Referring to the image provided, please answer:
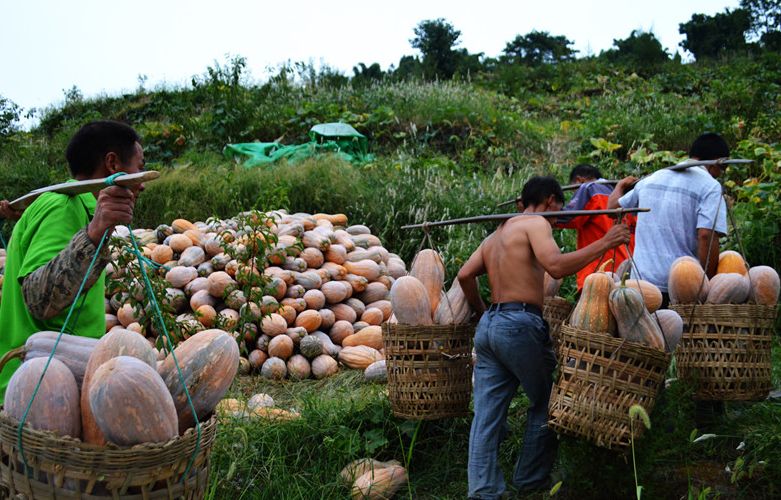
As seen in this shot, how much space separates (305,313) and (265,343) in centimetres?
45

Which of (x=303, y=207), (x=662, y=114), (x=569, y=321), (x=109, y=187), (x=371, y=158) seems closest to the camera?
(x=109, y=187)

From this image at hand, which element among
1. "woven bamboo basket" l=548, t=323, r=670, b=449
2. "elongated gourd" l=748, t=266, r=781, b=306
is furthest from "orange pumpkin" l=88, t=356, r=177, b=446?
"elongated gourd" l=748, t=266, r=781, b=306

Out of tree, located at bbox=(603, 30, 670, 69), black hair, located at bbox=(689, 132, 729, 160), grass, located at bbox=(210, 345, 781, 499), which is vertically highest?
tree, located at bbox=(603, 30, 670, 69)

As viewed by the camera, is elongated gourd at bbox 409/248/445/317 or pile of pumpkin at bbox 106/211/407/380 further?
pile of pumpkin at bbox 106/211/407/380

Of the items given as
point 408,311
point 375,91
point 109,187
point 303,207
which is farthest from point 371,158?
point 109,187

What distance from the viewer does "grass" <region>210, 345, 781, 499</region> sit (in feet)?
11.8

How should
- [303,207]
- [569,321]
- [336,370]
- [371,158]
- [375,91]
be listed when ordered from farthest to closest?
[375,91]
[371,158]
[303,207]
[336,370]
[569,321]

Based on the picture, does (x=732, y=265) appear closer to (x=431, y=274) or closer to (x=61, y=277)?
(x=431, y=274)

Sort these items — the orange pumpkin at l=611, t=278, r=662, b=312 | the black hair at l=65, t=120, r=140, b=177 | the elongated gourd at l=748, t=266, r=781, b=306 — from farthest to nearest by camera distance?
the elongated gourd at l=748, t=266, r=781, b=306 → the orange pumpkin at l=611, t=278, r=662, b=312 → the black hair at l=65, t=120, r=140, b=177

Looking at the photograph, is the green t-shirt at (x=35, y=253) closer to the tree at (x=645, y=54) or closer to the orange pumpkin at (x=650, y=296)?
the orange pumpkin at (x=650, y=296)

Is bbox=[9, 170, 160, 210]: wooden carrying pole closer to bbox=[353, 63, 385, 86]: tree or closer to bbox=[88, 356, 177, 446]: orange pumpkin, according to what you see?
bbox=[88, 356, 177, 446]: orange pumpkin

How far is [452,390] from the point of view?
4117 millimetres

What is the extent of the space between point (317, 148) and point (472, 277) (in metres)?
8.26

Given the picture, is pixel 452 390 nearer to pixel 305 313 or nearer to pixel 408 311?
pixel 408 311
